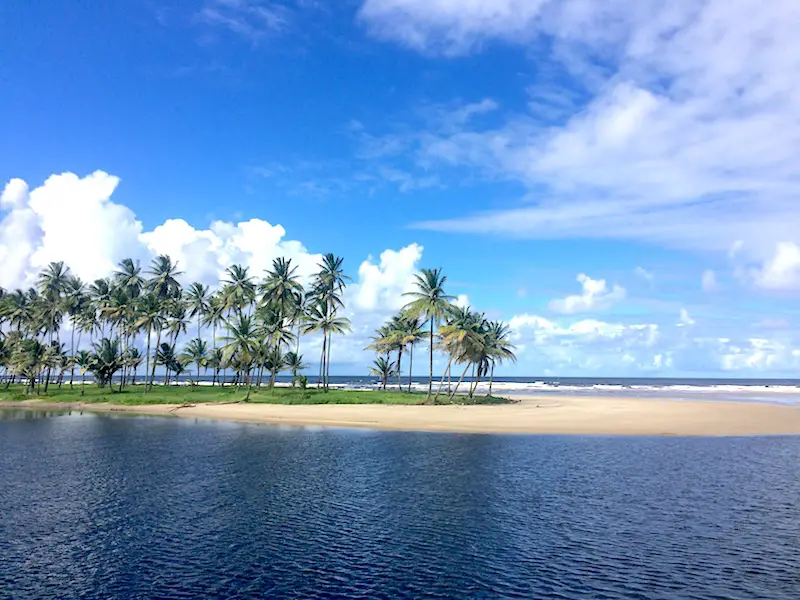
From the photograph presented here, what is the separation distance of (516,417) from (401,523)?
4864cm

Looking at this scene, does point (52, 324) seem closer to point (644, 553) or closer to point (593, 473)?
point (593, 473)

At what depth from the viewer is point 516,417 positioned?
71.5m

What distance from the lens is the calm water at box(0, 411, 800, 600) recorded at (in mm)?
18859

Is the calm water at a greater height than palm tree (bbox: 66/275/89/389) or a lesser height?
lesser

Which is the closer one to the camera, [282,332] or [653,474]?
[653,474]

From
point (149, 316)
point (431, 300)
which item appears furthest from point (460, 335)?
point (149, 316)

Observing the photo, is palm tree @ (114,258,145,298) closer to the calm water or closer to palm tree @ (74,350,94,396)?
palm tree @ (74,350,94,396)

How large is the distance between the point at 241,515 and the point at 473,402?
230 feet

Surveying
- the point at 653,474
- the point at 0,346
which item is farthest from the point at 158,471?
the point at 0,346

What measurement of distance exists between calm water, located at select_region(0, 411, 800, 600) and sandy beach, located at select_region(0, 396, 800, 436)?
49.4ft

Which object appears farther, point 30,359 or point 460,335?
point 30,359

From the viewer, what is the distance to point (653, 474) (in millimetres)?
36062

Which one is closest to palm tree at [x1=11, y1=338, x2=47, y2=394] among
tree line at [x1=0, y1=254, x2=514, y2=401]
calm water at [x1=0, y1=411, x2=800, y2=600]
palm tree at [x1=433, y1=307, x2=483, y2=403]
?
tree line at [x1=0, y1=254, x2=514, y2=401]

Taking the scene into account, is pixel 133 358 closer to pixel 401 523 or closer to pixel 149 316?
pixel 149 316
